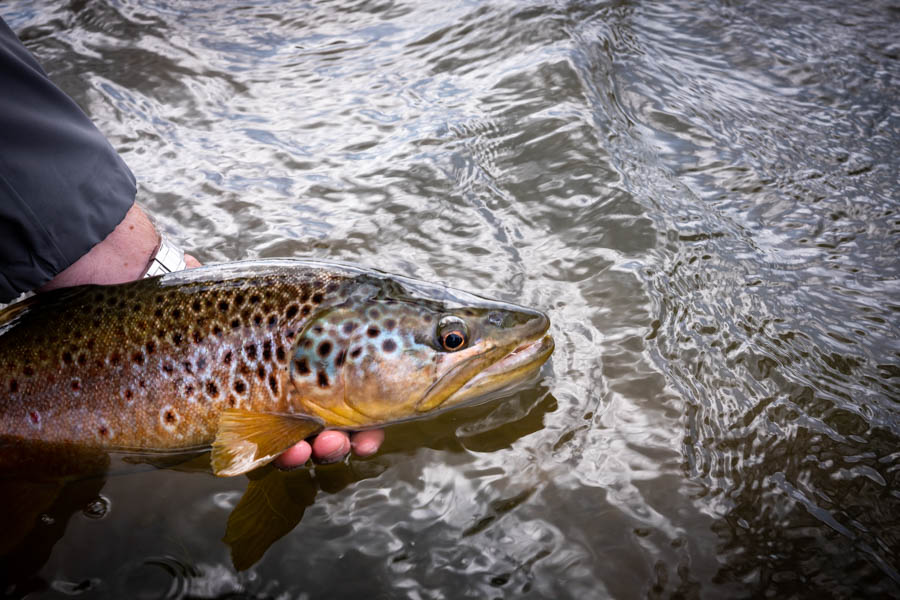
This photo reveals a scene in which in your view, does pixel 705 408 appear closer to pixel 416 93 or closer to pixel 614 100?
pixel 614 100

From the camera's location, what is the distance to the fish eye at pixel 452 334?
2.68 metres

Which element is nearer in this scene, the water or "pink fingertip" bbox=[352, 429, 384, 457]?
the water

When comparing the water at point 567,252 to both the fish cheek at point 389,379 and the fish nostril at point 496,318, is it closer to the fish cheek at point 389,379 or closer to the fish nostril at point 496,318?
the fish cheek at point 389,379

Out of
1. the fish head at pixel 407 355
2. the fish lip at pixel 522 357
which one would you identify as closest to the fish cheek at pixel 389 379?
the fish head at pixel 407 355

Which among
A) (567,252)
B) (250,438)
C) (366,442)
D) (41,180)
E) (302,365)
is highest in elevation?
(41,180)

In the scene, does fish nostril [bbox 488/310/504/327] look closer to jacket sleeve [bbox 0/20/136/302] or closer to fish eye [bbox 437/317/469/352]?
fish eye [bbox 437/317/469/352]

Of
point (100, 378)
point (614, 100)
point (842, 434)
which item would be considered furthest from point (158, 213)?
point (842, 434)

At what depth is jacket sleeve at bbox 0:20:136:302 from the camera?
2838 millimetres

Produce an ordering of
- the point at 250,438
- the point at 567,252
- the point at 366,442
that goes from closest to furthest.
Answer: the point at 250,438, the point at 366,442, the point at 567,252

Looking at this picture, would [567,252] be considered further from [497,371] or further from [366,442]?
[366,442]

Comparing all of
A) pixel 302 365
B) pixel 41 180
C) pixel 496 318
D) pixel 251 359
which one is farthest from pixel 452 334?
pixel 41 180

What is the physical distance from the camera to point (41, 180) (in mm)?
2916

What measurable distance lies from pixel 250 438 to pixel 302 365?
369mm

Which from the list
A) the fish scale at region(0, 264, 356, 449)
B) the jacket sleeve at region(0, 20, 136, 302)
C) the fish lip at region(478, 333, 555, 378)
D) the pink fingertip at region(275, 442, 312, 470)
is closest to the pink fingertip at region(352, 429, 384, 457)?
the pink fingertip at region(275, 442, 312, 470)
